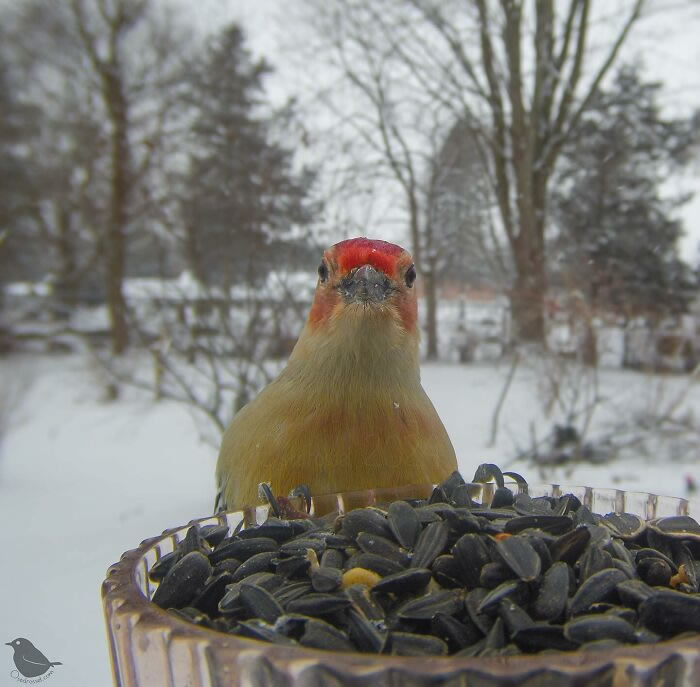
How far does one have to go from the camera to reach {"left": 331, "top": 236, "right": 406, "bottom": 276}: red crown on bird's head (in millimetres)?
1701

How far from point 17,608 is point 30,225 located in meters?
5.55

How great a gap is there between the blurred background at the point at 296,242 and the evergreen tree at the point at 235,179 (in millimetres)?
22

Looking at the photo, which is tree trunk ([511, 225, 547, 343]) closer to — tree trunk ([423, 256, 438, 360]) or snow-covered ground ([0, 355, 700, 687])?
snow-covered ground ([0, 355, 700, 687])

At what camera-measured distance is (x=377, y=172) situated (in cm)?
425

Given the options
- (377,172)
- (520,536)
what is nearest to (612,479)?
(377,172)

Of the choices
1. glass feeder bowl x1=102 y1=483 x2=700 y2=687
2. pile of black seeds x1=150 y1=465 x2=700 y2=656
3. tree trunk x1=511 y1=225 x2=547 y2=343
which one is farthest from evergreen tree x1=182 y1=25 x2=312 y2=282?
glass feeder bowl x1=102 y1=483 x2=700 y2=687

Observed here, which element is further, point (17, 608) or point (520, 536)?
point (17, 608)

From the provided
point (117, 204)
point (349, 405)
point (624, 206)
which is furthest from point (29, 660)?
point (117, 204)

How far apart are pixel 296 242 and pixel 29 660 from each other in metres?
3.20

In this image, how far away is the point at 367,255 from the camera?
170 centimetres

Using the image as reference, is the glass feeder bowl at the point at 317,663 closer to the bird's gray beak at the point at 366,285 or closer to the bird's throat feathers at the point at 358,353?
the bird's throat feathers at the point at 358,353

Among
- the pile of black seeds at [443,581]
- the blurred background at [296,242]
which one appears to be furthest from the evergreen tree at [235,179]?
the pile of black seeds at [443,581]

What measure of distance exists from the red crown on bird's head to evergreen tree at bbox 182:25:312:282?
2.58 metres

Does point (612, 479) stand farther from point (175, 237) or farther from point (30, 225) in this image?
point (30, 225)
